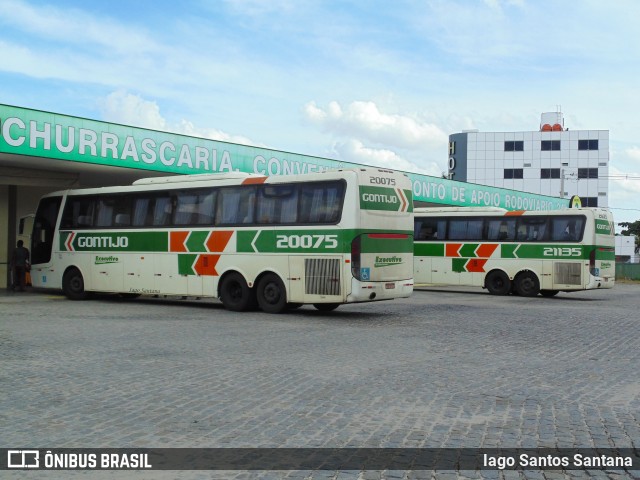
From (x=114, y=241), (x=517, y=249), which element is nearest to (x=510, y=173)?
(x=517, y=249)

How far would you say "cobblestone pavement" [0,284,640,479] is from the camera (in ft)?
21.3

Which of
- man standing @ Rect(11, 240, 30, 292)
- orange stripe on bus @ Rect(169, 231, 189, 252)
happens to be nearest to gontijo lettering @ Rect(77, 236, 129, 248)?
orange stripe on bus @ Rect(169, 231, 189, 252)

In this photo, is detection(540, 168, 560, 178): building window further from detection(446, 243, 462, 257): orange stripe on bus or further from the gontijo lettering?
the gontijo lettering

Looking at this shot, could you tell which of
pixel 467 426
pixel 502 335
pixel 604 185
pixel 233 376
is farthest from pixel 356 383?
pixel 604 185

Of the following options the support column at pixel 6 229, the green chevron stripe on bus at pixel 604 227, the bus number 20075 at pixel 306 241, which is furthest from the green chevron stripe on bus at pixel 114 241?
the green chevron stripe on bus at pixel 604 227

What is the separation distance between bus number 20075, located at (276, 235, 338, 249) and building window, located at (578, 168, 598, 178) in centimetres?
8996

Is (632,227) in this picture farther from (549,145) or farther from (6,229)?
(6,229)

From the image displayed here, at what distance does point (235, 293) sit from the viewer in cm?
1998

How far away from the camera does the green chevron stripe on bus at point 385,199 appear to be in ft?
58.6

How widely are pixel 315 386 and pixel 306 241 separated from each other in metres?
9.68

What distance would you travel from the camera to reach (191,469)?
18.4ft

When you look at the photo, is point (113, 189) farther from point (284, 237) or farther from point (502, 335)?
point (502, 335)

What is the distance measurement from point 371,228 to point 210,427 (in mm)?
11454

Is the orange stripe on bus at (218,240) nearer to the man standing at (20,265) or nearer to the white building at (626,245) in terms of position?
the man standing at (20,265)
